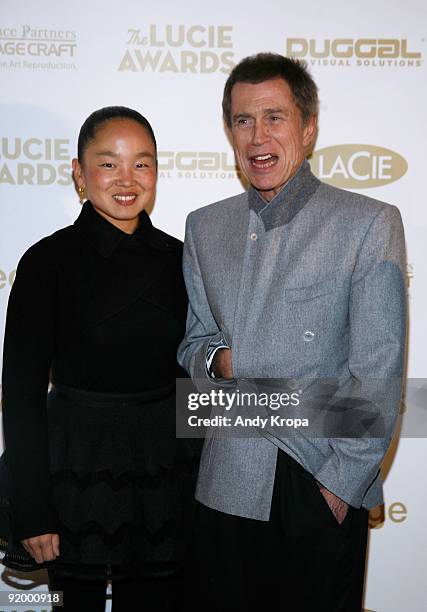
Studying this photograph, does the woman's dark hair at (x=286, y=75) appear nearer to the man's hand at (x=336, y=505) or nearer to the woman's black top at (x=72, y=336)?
the woman's black top at (x=72, y=336)

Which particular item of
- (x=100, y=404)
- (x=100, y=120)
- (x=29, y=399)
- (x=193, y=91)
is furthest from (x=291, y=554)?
(x=193, y=91)

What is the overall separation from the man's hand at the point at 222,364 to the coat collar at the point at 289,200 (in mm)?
318

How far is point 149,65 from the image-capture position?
88.4 inches

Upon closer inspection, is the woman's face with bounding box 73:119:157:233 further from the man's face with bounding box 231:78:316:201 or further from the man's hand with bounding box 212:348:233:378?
the man's hand with bounding box 212:348:233:378

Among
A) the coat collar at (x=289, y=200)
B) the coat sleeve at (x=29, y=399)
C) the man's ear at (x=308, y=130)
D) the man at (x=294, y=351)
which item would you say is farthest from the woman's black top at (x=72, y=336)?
the man's ear at (x=308, y=130)

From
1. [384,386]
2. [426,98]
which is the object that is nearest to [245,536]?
[384,386]

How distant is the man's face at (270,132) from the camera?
1.61 meters

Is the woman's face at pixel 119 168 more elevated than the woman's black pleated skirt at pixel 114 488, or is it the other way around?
the woman's face at pixel 119 168

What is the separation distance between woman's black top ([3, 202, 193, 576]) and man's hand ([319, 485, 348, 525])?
0.52 metres

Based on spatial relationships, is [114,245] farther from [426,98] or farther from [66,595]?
[426,98]

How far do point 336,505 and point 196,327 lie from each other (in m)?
0.57

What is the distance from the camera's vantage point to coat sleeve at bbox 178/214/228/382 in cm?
170

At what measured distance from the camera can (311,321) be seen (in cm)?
150

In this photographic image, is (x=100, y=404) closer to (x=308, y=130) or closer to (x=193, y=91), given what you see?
(x=308, y=130)
